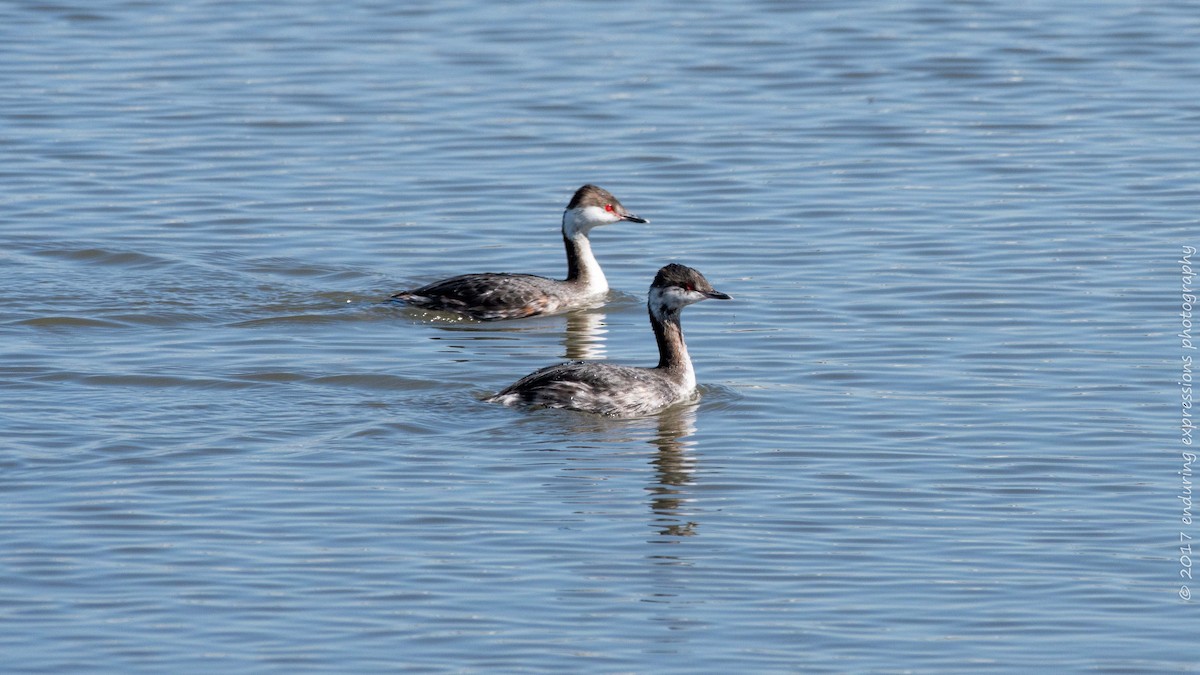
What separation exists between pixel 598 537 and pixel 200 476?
240 centimetres

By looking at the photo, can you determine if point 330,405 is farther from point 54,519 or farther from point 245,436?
point 54,519

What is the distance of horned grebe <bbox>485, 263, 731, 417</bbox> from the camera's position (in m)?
13.0

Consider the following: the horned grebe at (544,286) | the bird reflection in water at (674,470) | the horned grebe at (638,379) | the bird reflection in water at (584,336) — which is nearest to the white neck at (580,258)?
the horned grebe at (544,286)

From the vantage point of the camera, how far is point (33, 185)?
65.9ft

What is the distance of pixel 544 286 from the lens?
16.7 meters

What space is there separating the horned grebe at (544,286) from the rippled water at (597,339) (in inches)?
10.4

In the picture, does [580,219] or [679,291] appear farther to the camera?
[580,219]

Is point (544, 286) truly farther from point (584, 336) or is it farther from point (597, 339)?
point (597, 339)

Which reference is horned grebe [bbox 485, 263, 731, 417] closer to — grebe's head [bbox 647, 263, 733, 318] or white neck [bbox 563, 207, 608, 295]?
grebe's head [bbox 647, 263, 733, 318]

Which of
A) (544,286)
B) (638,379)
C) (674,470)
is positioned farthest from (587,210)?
(674,470)

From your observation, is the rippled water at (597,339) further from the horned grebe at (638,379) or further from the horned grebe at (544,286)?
the horned grebe at (544,286)

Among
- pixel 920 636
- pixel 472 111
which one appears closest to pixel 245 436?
pixel 920 636

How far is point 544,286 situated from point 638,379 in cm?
349

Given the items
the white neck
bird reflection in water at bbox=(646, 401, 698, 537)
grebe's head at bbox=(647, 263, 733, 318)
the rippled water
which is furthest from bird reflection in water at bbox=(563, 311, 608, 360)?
bird reflection in water at bbox=(646, 401, 698, 537)
